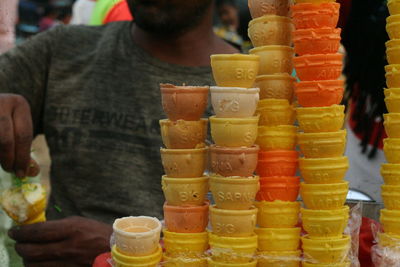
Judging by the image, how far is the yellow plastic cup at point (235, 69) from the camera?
0.74m

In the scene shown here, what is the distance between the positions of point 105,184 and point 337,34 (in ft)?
3.11

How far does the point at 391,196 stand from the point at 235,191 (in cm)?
26

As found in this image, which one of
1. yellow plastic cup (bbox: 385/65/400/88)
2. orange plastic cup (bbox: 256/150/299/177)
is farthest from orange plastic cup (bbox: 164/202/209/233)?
yellow plastic cup (bbox: 385/65/400/88)

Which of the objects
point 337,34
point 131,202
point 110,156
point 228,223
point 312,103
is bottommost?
point 131,202

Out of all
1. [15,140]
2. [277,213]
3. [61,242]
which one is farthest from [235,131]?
[61,242]

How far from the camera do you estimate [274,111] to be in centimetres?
81

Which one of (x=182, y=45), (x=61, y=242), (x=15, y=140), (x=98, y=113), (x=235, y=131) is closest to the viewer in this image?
(x=235, y=131)

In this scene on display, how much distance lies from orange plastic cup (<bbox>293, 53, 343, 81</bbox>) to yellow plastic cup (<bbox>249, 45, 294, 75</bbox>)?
0.12 feet

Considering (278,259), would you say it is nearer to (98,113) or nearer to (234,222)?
(234,222)

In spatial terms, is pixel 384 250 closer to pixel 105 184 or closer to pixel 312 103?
pixel 312 103

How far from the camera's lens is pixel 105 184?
5.09 feet

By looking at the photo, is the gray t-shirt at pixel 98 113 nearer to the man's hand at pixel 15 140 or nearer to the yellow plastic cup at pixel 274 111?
the man's hand at pixel 15 140

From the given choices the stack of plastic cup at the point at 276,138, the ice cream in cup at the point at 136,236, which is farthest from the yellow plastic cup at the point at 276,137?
the ice cream in cup at the point at 136,236

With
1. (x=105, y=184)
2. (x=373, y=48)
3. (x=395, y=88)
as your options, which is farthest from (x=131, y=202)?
(x=395, y=88)
